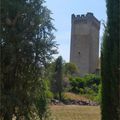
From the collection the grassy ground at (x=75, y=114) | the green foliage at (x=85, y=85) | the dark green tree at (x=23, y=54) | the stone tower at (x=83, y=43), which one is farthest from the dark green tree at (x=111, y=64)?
the stone tower at (x=83, y=43)

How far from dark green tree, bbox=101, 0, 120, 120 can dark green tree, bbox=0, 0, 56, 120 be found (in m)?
1.28

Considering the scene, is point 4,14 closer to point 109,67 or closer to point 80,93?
point 109,67

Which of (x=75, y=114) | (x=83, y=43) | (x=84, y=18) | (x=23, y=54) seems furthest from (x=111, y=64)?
(x=83, y=43)

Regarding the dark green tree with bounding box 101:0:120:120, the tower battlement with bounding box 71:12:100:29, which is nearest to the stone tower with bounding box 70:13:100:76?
the tower battlement with bounding box 71:12:100:29

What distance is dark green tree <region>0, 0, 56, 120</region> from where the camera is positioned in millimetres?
7273

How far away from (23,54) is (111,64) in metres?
1.74

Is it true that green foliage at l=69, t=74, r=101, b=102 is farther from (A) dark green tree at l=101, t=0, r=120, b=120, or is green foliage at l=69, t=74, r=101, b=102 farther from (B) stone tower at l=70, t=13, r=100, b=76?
(A) dark green tree at l=101, t=0, r=120, b=120

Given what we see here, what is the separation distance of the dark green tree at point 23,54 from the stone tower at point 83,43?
6100cm

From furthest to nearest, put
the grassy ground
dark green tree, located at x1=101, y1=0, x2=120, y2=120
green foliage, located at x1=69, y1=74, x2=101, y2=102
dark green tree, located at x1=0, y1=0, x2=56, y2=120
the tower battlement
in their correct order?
the tower battlement → green foliage, located at x1=69, y1=74, x2=101, y2=102 → the grassy ground → dark green tree, located at x1=0, y1=0, x2=56, y2=120 → dark green tree, located at x1=101, y1=0, x2=120, y2=120

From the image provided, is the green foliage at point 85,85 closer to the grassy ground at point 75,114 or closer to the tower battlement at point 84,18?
the tower battlement at point 84,18

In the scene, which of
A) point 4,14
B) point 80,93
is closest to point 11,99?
point 4,14

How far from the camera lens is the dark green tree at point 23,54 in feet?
23.9

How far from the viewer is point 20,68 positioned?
7.67 metres

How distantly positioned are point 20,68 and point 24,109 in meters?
0.81
